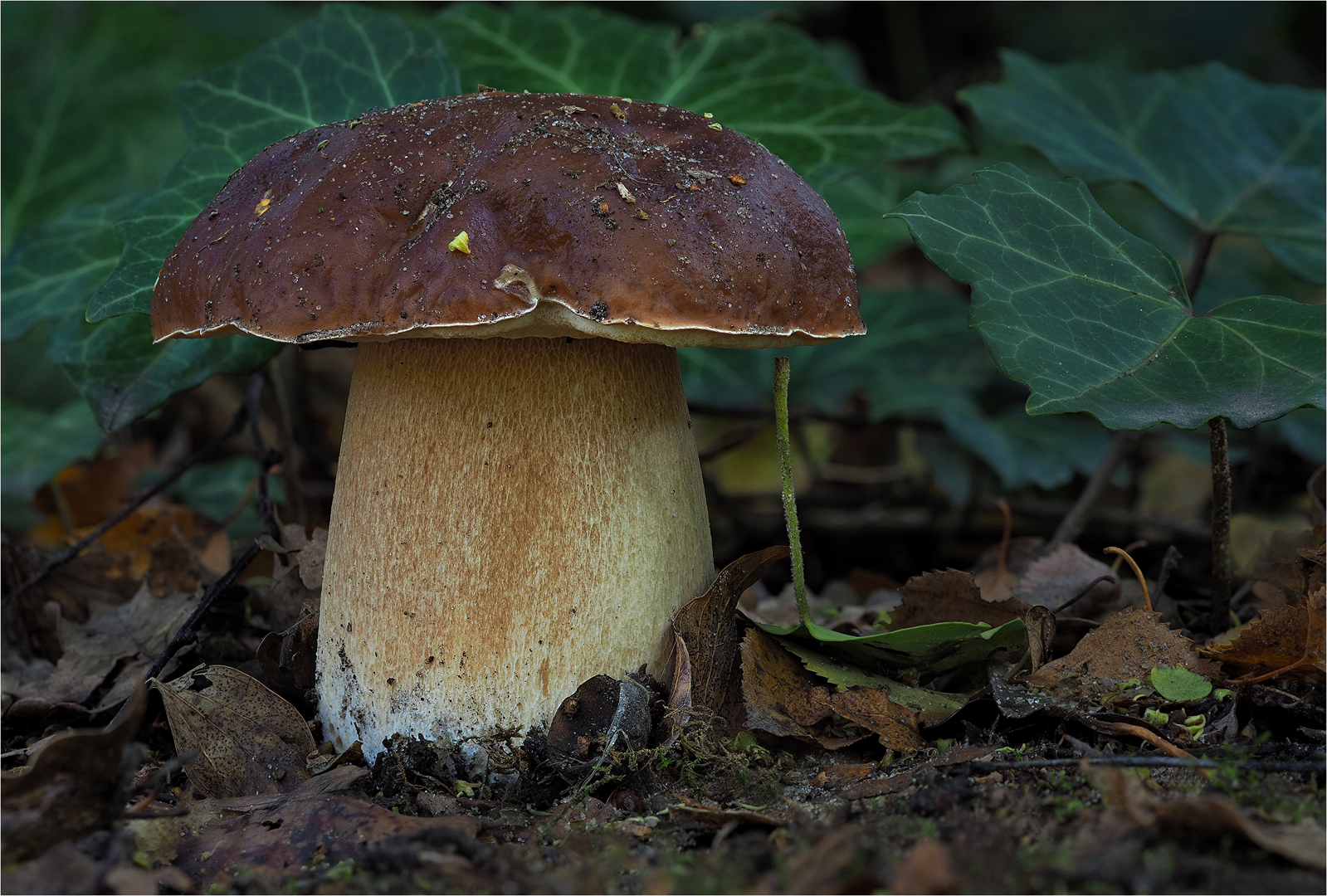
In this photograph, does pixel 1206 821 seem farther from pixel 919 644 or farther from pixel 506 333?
pixel 506 333

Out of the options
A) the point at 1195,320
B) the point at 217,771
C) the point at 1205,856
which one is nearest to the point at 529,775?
the point at 217,771

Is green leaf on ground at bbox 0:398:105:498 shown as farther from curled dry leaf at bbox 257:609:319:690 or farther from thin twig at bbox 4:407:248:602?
curled dry leaf at bbox 257:609:319:690

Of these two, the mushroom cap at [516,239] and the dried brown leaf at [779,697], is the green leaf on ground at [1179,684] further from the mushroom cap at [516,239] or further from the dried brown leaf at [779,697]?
the mushroom cap at [516,239]

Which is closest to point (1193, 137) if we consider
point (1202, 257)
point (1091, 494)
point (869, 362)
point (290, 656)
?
point (1202, 257)

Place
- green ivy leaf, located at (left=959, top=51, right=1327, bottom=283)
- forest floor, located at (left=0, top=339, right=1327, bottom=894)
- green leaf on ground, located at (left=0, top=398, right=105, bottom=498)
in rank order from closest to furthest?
forest floor, located at (left=0, top=339, right=1327, bottom=894)
green ivy leaf, located at (left=959, top=51, right=1327, bottom=283)
green leaf on ground, located at (left=0, top=398, right=105, bottom=498)

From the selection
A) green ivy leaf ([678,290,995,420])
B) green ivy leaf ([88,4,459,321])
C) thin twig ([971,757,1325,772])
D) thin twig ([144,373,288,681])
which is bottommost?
thin twig ([971,757,1325,772])

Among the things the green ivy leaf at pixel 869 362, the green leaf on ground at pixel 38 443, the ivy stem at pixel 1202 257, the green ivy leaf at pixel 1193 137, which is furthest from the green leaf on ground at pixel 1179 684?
the green leaf on ground at pixel 38 443

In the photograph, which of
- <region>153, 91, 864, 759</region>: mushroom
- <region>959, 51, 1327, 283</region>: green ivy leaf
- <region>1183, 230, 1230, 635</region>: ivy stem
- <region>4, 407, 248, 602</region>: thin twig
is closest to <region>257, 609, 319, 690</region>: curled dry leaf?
<region>153, 91, 864, 759</region>: mushroom

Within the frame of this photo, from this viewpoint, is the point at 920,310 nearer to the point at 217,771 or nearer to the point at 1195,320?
the point at 1195,320
